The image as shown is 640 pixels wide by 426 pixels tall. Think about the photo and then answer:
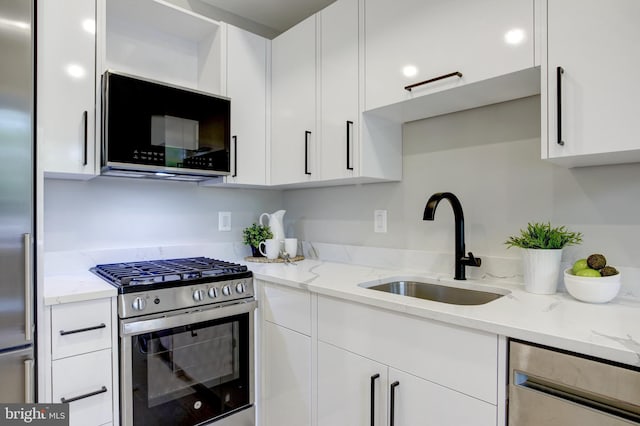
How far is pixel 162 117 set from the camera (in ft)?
5.86

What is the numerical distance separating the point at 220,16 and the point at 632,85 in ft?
7.23

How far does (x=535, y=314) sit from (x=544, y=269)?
1.05 ft

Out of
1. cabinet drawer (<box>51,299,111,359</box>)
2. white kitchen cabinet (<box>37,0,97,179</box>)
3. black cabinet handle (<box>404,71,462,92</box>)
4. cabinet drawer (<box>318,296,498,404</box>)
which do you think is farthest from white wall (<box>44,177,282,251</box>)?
black cabinet handle (<box>404,71,462,92</box>)

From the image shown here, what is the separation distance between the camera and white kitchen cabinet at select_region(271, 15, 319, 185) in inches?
78.7

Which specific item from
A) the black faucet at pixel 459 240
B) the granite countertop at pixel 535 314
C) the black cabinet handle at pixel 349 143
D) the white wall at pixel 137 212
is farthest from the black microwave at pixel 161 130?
the black faucet at pixel 459 240

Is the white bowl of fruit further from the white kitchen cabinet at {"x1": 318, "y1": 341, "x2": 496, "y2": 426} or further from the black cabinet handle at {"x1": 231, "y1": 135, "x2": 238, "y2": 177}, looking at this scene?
the black cabinet handle at {"x1": 231, "y1": 135, "x2": 238, "y2": 177}

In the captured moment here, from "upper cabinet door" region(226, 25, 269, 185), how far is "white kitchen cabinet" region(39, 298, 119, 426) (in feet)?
3.15

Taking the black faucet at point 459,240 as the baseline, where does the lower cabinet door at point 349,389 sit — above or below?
below

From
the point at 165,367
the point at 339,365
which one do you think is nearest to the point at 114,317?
the point at 165,367

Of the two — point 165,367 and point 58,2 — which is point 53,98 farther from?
point 165,367

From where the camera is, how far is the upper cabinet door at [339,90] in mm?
1779

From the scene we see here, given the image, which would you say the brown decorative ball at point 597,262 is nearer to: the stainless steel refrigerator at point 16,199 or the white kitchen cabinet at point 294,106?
the white kitchen cabinet at point 294,106

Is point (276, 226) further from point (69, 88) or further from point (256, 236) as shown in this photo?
point (69, 88)

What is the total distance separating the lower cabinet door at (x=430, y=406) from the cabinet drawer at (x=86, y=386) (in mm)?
1093
